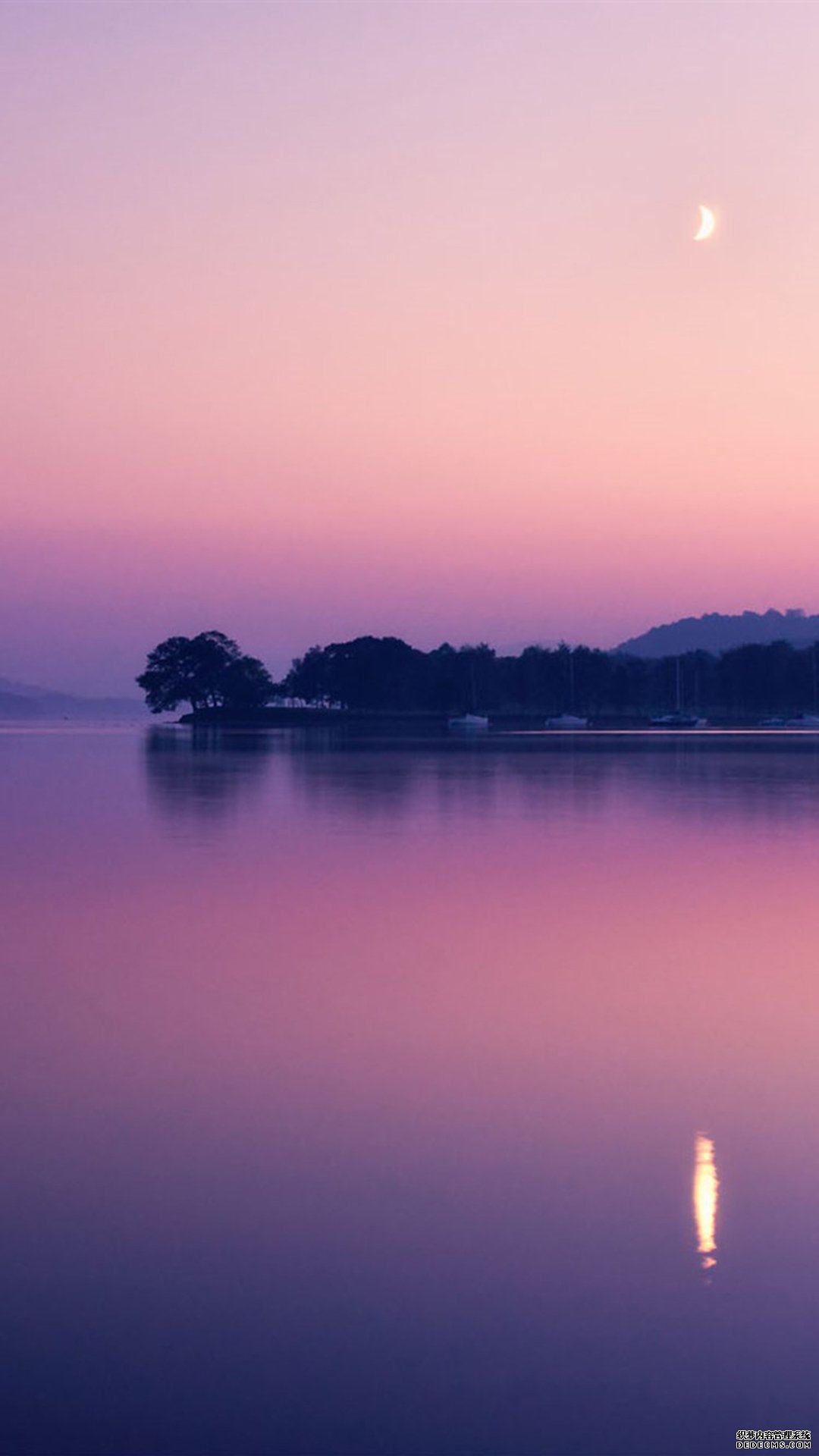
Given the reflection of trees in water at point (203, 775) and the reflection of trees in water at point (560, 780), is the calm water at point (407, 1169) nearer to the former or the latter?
the reflection of trees in water at point (560, 780)

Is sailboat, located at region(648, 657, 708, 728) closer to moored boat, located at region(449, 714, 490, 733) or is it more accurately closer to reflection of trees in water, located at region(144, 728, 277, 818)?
moored boat, located at region(449, 714, 490, 733)

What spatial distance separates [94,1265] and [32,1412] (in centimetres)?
137

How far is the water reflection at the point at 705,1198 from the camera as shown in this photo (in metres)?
7.20

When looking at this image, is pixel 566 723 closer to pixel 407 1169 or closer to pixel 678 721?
pixel 678 721

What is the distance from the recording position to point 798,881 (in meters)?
22.3

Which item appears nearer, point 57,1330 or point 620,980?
point 57,1330

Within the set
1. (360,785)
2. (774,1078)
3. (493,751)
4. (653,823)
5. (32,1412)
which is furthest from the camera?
(493,751)

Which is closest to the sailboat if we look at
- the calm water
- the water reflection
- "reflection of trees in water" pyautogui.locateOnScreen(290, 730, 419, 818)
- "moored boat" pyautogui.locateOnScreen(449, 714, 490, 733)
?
"moored boat" pyautogui.locateOnScreen(449, 714, 490, 733)

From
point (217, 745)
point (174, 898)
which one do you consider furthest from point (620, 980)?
point (217, 745)

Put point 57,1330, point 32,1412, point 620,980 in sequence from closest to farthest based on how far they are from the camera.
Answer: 1. point 32,1412
2. point 57,1330
3. point 620,980

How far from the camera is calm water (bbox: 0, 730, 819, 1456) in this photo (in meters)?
5.74

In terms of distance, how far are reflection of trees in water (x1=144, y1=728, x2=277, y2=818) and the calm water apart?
18.9 m

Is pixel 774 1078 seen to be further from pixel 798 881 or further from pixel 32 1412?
pixel 798 881

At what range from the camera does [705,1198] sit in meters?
7.99
